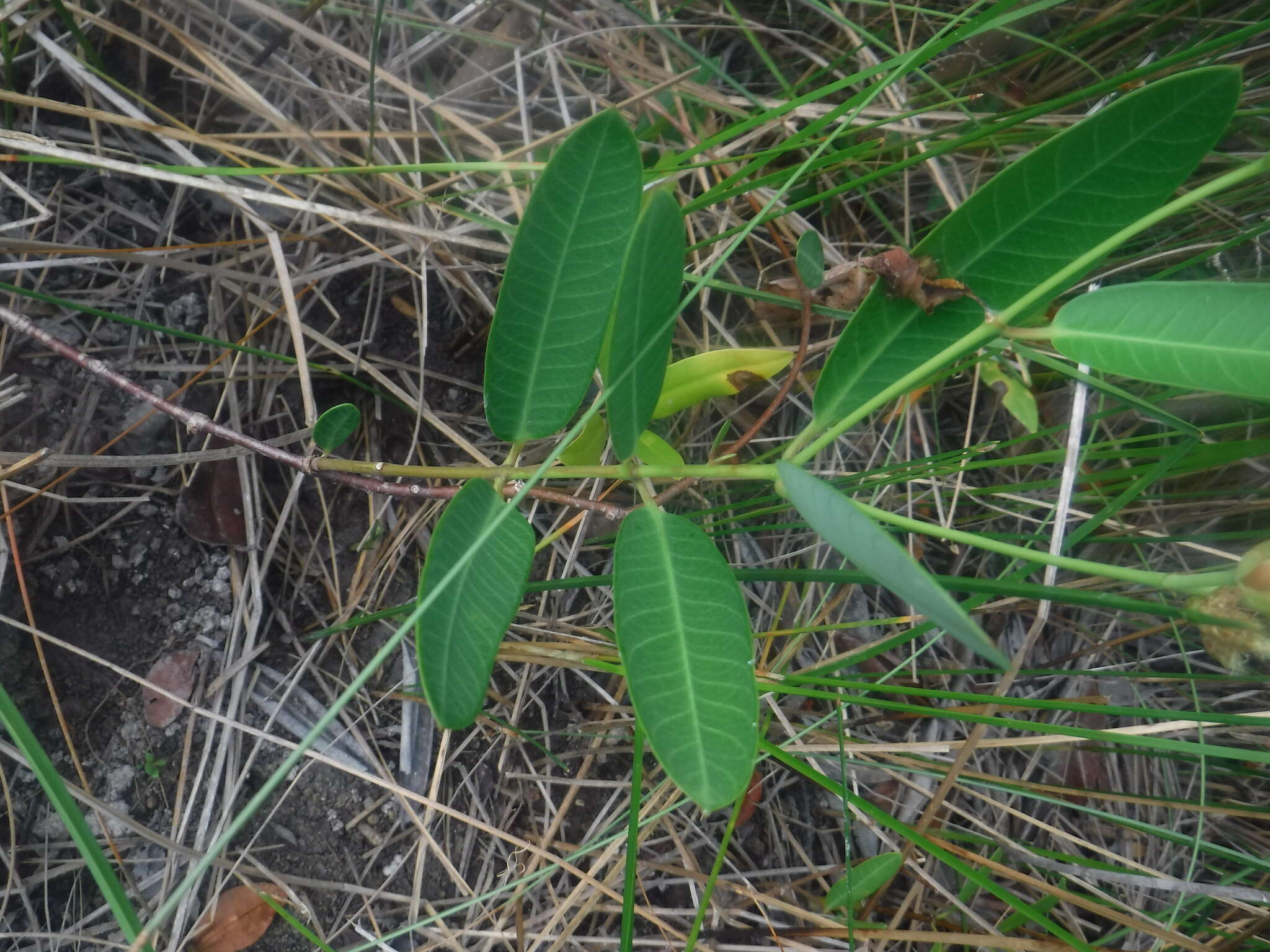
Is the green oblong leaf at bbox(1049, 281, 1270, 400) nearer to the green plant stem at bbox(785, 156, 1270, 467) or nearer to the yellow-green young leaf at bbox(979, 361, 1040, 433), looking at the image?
the green plant stem at bbox(785, 156, 1270, 467)

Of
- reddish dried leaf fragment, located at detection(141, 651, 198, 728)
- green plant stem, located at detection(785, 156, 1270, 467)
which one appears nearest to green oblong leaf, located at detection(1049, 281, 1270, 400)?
green plant stem, located at detection(785, 156, 1270, 467)

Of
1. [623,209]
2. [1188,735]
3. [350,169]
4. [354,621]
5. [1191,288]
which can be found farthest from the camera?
[1188,735]

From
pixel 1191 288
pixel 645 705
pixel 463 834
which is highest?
pixel 1191 288

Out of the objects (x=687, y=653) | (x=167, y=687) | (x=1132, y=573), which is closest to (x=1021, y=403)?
(x=1132, y=573)

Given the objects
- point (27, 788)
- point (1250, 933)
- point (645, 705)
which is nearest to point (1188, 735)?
point (1250, 933)

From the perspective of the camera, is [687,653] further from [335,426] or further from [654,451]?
[335,426]

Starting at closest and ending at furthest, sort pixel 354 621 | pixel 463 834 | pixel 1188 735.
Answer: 1. pixel 354 621
2. pixel 463 834
3. pixel 1188 735

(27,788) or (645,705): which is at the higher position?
(645,705)

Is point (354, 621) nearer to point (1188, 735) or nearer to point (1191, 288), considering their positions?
point (1191, 288)

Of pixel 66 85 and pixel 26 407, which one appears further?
pixel 66 85
